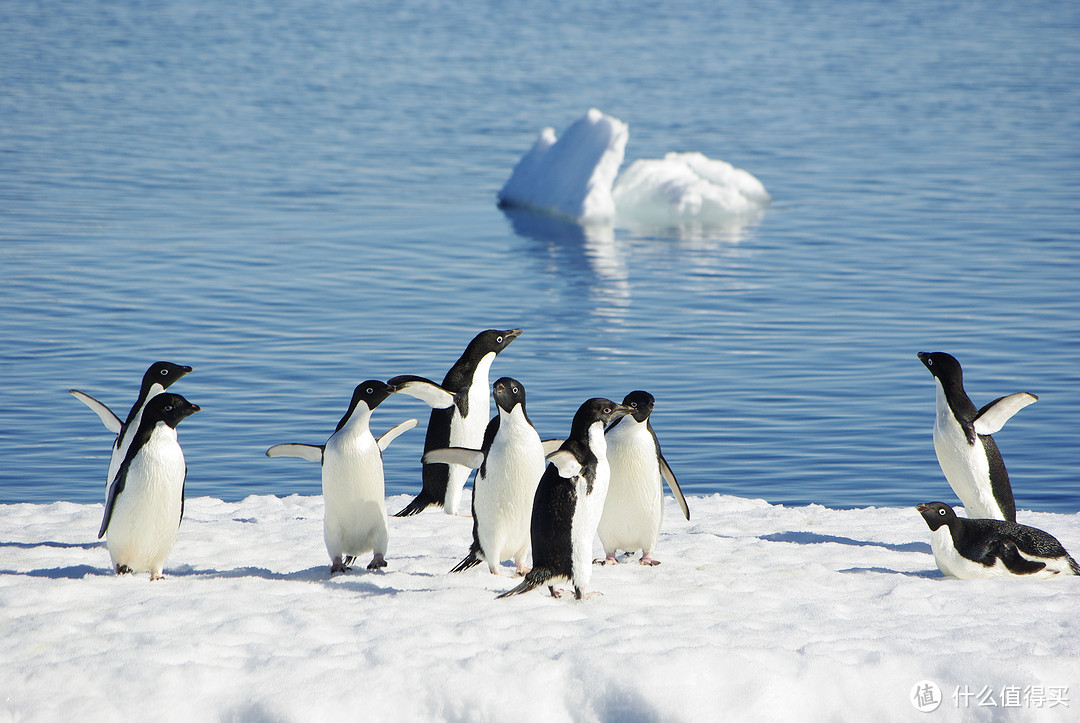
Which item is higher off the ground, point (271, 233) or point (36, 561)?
point (271, 233)

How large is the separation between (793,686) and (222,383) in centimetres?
799

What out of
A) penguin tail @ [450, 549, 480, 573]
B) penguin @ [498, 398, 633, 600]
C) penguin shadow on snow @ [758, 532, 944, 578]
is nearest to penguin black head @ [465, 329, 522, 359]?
penguin tail @ [450, 549, 480, 573]

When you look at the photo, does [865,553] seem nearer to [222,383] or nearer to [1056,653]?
[1056,653]

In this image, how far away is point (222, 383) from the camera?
1167 centimetres

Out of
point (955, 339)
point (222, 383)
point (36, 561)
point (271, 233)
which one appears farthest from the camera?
point (271, 233)

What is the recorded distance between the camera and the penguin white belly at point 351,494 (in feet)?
19.6

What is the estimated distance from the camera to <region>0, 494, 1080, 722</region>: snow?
457 centimetres

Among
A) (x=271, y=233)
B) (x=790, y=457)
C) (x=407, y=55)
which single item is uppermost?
(x=407, y=55)

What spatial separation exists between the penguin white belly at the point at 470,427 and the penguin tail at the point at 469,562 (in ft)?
4.71

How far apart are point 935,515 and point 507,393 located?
203cm

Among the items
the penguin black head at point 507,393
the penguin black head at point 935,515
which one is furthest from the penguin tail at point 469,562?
the penguin black head at point 935,515

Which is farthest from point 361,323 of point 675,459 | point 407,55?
point 407,55

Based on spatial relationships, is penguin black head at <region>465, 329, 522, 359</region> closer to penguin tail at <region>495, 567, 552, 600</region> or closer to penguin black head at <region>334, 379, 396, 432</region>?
penguin black head at <region>334, 379, 396, 432</region>

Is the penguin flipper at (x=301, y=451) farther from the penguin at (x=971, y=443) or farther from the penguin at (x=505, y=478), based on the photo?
the penguin at (x=971, y=443)
